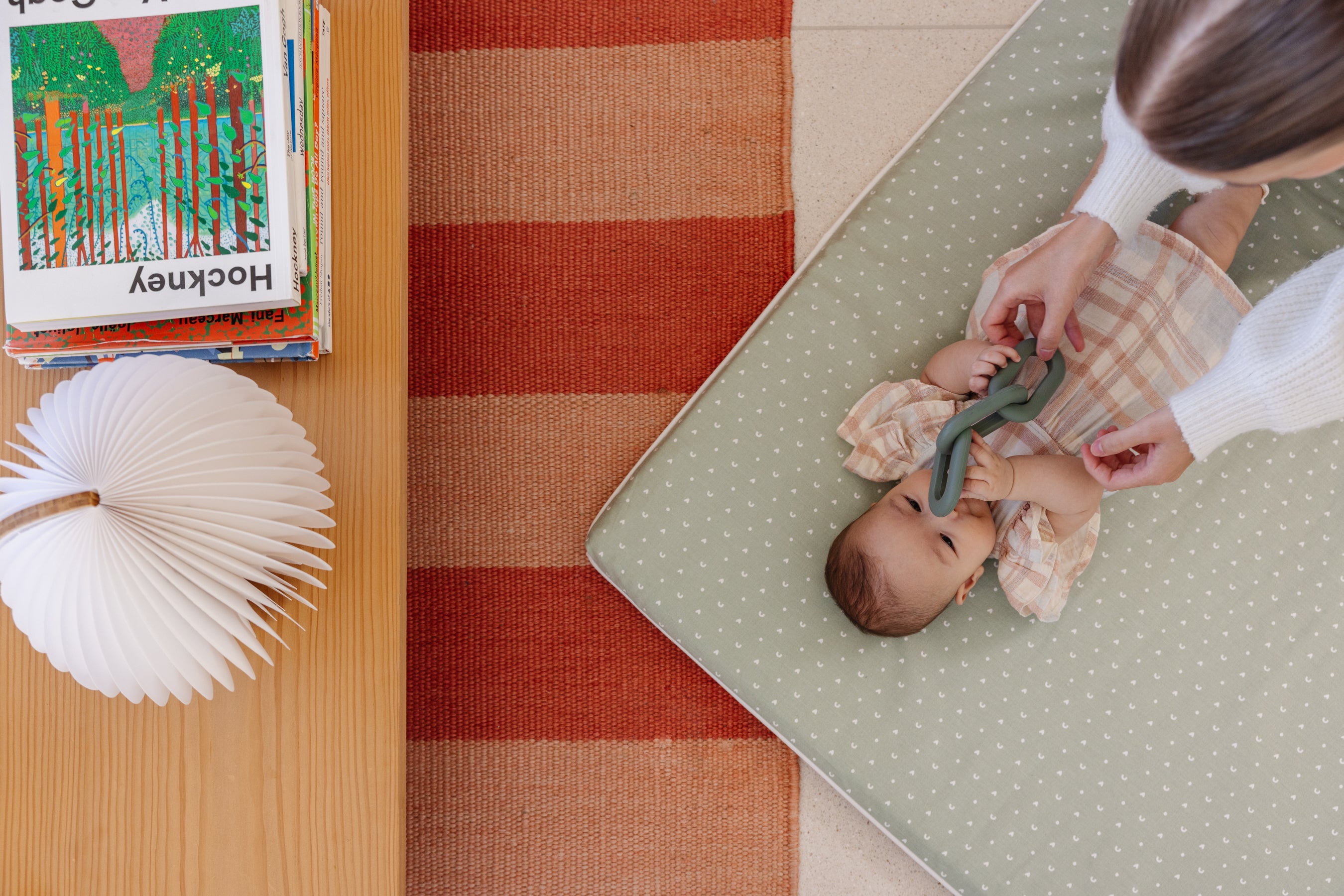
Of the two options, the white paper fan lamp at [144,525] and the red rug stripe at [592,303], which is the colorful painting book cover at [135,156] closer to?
the white paper fan lamp at [144,525]

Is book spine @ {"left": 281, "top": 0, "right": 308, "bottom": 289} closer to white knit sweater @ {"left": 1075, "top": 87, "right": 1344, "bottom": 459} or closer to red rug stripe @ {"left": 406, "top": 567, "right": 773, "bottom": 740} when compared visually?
red rug stripe @ {"left": 406, "top": 567, "right": 773, "bottom": 740}

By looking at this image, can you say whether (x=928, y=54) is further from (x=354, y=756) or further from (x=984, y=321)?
(x=354, y=756)

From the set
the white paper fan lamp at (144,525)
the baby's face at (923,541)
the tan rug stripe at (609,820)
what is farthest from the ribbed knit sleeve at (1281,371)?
the white paper fan lamp at (144,525)

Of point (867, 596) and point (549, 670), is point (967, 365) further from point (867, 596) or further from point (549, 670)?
point (549, 670)

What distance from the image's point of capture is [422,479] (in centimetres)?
121

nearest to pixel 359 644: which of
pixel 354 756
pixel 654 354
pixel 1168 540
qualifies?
pixel 354 756

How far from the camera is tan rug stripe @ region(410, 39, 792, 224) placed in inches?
48.6

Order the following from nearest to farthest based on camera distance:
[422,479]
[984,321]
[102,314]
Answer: [102,314] < [984,321] < [422,479]

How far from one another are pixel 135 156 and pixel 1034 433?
0.97 meters

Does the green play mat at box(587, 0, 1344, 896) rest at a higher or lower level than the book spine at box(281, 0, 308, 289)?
lower

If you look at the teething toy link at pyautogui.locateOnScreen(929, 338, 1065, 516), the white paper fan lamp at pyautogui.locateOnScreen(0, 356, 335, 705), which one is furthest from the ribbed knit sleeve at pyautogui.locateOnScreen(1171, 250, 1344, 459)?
the white paper fan lamp at pyautogui.locateOnScreen(0, 356, 335, 705)

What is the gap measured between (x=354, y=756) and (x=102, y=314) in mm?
452

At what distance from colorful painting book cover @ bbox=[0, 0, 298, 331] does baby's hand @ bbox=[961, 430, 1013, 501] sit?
0.69m

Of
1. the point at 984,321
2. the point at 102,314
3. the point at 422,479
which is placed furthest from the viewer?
the point at 422,479
